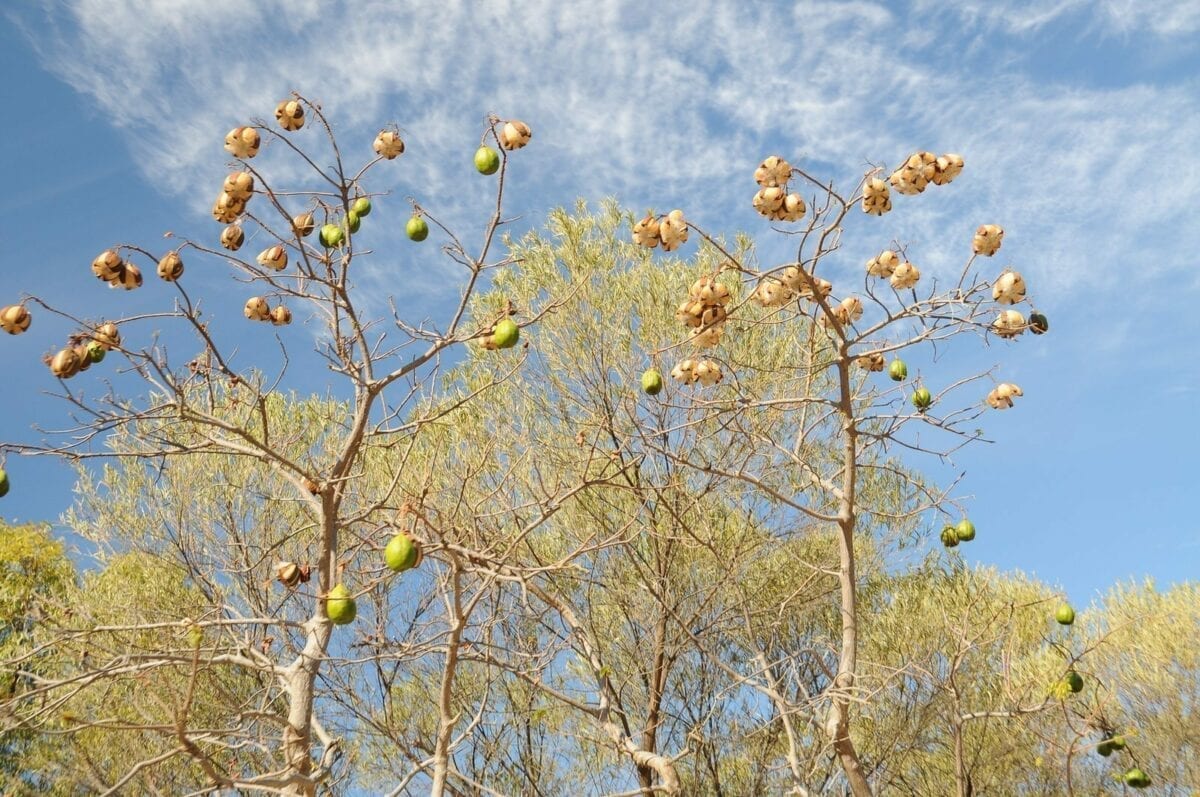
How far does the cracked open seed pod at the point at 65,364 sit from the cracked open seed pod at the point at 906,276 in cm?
327

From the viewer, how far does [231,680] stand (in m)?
9.04

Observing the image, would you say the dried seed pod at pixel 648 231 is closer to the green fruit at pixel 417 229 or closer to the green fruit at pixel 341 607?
the green fruit at pixel 417 229

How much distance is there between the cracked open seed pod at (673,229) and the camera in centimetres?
394

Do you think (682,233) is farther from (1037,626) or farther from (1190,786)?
(1190,786)

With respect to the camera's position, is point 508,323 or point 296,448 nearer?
point 508,323

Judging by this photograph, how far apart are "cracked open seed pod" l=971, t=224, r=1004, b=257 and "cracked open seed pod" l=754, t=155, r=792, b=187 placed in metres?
0.86

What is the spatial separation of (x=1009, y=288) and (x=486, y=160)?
86.4 inches

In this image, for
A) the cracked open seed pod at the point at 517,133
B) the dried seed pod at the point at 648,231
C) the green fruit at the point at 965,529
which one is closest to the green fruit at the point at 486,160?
the cracked open seed pod at the point at 517,133

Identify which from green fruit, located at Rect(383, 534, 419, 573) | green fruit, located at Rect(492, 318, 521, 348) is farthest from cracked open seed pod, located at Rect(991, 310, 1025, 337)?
green fruit, located at Rect(383, 534, 419, 573)

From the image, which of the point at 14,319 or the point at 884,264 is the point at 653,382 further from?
the point at 14,319

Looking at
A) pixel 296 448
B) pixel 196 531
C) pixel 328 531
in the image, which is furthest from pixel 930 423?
pixel 196 531

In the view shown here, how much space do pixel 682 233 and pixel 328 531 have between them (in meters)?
1.85

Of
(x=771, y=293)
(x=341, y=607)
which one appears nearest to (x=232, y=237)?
(x=341, y=607)

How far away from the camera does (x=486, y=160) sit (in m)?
3.69
